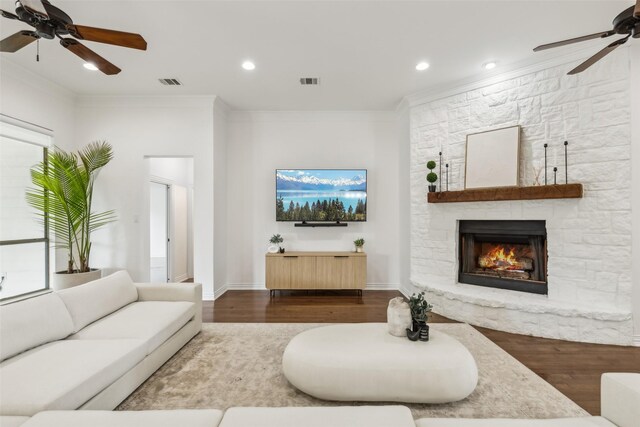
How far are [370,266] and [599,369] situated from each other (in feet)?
9.57

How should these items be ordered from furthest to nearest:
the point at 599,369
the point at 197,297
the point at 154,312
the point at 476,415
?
the point at 197,297
the point at 154,312
the point at 599,369
the point at 476,415

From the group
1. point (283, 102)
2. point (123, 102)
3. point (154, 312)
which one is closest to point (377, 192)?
point (283, 102)

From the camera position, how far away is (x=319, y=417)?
→ 3.98 ft

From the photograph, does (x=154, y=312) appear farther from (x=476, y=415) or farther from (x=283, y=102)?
(x=283, y=102)

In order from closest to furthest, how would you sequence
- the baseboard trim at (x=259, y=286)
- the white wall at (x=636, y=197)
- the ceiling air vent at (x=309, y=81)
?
1. the white wall at (x=636, y=197)
2. the ceiling air vent at (x=309, y=81)
3. the baseboard trim at (x=259, y=286)

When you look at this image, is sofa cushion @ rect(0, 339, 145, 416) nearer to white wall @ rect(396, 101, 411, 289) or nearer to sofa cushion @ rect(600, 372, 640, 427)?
sofa cushion @ rect(600, 372, 640, 427)

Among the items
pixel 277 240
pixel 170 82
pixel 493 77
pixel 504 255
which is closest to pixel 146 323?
pixel 277 240

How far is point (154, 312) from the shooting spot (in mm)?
2555

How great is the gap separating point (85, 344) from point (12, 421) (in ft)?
2.44

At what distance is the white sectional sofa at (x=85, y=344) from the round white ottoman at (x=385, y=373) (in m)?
1.08

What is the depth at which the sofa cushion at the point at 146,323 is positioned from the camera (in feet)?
7.02

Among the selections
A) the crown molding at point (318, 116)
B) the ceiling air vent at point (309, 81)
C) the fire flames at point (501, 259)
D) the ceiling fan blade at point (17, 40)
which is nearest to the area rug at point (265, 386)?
the fire flames at point (501, 259)

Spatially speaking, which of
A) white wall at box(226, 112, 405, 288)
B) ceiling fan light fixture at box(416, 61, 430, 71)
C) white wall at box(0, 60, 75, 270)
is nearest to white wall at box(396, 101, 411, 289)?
white wall at box(226, 112, 405, 288)

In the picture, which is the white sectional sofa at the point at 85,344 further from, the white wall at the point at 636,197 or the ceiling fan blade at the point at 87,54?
the white wall at the point at 636,197
